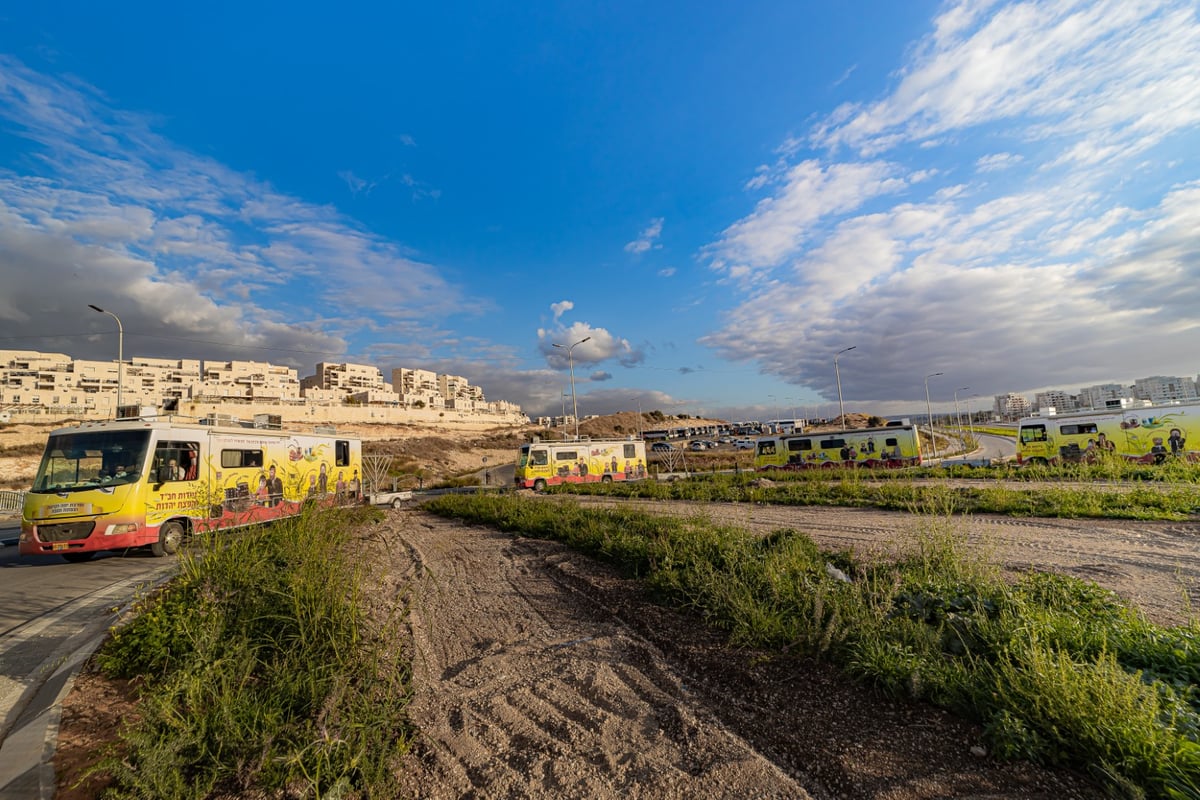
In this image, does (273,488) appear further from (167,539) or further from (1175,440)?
(1175,440)

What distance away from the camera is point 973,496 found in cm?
1480

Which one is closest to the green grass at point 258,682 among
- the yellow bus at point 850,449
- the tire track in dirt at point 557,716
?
the tire track in dirt at point 557,716

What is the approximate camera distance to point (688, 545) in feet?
24.0

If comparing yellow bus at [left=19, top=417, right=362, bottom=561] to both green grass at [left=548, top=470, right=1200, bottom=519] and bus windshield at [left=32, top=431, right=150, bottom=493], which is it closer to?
bus windshield at [left=32, top=431, right=150, bottom=493]

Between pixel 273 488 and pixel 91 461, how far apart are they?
16.0 ft

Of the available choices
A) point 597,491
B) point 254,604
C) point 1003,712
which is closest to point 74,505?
point 254,604

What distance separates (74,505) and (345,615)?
9.98 m

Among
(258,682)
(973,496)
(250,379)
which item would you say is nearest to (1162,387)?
(973,496)

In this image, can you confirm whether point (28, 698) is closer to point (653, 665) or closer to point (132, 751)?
point (132, 751)

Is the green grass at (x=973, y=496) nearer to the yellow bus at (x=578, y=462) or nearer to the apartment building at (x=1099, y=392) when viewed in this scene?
the yellow bus at (x=578, y=462)

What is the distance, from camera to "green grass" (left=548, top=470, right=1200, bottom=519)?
11.9 meters

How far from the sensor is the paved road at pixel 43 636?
10.1ft

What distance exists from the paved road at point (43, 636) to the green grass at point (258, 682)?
0.38 metres

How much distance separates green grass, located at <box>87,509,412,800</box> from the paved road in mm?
377
